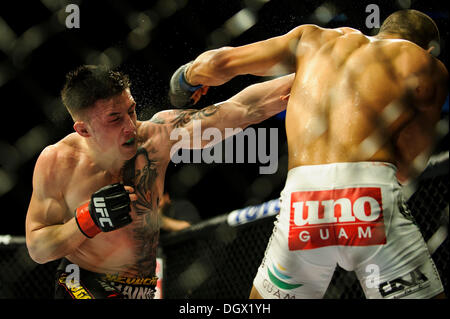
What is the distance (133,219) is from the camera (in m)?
1.88

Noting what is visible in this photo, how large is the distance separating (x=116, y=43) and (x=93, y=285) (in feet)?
4.56

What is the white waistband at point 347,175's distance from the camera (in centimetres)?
127

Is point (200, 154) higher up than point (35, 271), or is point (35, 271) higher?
point (200, 154)

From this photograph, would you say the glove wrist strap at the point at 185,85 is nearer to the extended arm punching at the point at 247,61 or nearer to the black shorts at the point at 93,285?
the extended arm punching at the point at 247,61

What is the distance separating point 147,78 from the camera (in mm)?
2268

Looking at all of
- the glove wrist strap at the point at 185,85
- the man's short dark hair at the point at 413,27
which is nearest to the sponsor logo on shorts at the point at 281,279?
the glove wrist strap at the point at 185,85

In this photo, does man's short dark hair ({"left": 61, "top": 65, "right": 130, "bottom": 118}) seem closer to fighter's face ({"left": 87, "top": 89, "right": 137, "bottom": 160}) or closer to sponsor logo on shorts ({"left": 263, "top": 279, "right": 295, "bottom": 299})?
fighter's face ({"left": 87, "top": 89, "right": 137, "bottom": 160})

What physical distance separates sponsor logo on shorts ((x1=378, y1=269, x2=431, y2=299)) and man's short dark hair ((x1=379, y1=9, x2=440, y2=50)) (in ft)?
2.31

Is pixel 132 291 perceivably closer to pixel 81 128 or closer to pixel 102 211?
pixel 102 211

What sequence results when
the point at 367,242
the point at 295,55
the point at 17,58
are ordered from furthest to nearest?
the point at 17,58 < the point at 295,55 < the point at 367,242

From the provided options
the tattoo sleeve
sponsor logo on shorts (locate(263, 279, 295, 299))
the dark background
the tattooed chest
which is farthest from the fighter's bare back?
the dark background

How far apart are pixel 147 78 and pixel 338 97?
1147 millimetres

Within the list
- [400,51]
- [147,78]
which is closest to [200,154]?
[147,78]

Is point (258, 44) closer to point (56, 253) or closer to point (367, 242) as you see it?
point (367, 242)
